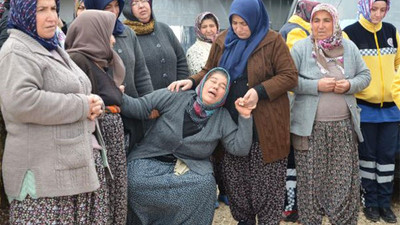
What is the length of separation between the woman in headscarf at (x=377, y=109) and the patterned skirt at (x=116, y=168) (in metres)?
2.22

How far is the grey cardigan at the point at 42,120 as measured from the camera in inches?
85.1

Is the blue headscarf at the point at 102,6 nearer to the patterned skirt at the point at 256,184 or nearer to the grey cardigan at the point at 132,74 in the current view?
the grey cardigan at the point at 132,74

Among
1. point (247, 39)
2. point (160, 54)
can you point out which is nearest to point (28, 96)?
point (247, 39)

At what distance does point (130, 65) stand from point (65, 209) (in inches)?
47.4

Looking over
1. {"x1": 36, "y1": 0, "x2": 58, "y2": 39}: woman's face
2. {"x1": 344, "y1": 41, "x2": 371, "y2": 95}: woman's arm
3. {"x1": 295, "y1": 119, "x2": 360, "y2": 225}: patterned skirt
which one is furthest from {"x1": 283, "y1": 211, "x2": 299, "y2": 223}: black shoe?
{"x1": 36, "y1": 0, "x2": 58, "y2": 39}: woman's face

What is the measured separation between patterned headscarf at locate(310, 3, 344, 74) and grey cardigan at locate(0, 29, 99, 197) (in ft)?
6.07

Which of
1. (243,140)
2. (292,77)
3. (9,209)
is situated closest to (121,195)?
(9,209)

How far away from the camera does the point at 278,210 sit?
3322 mm

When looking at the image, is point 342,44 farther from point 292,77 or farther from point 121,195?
point 121,195

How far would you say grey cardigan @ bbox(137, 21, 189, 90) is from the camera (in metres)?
3.74

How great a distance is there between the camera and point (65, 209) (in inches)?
92.8

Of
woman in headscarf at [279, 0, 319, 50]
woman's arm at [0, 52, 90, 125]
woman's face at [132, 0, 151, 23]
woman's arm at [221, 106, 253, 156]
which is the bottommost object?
woman's arm at [221, 106, 253, 156]

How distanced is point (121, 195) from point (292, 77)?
1.39m

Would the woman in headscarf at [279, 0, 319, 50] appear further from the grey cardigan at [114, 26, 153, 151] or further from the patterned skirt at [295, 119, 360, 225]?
the grey cardigan at [114, 26, 153, 151]
